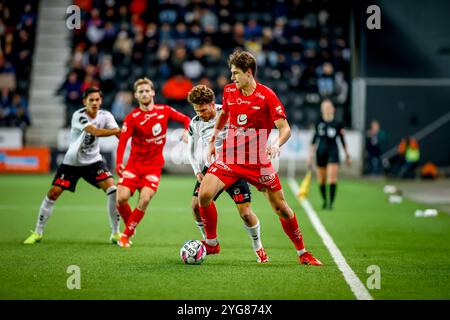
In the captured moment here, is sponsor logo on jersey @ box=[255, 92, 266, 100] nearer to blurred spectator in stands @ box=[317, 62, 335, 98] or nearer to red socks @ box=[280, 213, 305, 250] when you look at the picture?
red socks @ box=[280, 213, 305, 250]

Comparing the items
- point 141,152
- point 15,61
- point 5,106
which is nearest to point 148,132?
point 141,152

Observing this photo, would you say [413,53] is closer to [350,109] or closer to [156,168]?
[350,109]

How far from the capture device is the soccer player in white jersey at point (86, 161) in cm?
1082

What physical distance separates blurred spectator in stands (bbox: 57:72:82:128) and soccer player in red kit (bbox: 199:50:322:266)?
1923cm

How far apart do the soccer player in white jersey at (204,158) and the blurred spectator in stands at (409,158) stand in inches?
709

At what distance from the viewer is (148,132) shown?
419 inches

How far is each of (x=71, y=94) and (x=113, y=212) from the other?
16.9 meters

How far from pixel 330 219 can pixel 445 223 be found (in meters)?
1.97

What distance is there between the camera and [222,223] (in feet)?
44.9

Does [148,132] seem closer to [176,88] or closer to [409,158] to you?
[176,88]

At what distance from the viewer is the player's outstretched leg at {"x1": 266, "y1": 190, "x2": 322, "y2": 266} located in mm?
8604

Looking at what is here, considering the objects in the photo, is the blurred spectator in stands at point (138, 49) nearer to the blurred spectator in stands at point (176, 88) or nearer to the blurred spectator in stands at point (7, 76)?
the blurred spectator in stands at point (176, 88)
